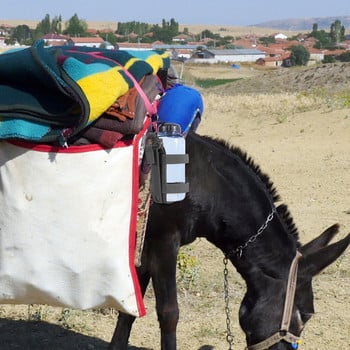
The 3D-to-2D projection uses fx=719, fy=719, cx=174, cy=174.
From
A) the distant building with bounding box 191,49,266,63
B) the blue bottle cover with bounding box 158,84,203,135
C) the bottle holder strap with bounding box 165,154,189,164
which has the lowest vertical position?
the distant building with bounding box 191,49,266,63

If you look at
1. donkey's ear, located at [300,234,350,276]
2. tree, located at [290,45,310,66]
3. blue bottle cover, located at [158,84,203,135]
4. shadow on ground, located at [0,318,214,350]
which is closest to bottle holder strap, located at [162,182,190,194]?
blue bottle cover, located at [158,84,203,135]

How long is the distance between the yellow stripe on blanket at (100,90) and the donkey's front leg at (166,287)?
852 mm

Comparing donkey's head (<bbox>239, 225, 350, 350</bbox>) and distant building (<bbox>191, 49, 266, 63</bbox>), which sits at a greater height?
donkey's head (<bbox>239, 225, 350, 350</bbox>)

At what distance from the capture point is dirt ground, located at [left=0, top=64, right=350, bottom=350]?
195 inches

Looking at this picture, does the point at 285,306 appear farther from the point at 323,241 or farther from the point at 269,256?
the point at 323,241

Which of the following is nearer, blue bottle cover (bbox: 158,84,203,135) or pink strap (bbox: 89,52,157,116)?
pink strap (bbox: 89,52,157,116)

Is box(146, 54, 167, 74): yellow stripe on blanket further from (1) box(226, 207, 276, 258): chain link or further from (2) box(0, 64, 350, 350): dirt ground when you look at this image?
(2) box(0, 64, 350, 350): dirt ground

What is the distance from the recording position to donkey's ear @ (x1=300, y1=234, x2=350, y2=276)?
3447 mm

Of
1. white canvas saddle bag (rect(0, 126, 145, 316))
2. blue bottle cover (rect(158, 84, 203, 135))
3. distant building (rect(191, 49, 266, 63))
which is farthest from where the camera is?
distant building (rect(191, 49, 266, 63))

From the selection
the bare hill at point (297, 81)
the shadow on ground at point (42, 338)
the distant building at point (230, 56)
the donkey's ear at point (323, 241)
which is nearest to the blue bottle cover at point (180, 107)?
the donkey's ear at point (323, 241)

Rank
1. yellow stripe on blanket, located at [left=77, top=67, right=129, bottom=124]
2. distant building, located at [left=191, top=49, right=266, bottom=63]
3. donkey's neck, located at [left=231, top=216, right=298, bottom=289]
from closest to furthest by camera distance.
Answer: yellow stripe on blanket, located at [left=77, top=67, right=129, bottom=124] → donkey's neck, located at [left=231, top=216, right=298, bottom=289] → distant building, located at [left=191, top=49, right=266, bottom=63]

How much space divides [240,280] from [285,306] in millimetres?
2371

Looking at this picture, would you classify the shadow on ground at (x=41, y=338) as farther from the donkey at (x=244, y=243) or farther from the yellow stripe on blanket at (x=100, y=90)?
the yellow stripe on blanket at (x=100, y=90)

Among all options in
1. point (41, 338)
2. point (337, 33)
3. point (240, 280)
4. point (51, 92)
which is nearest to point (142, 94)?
point (51, 92)
